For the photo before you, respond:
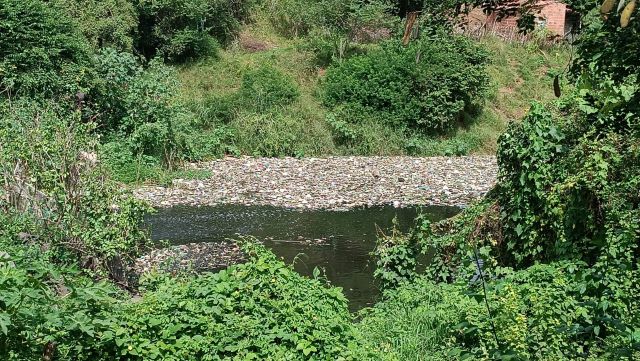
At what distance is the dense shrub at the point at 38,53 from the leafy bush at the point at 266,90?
234 inches

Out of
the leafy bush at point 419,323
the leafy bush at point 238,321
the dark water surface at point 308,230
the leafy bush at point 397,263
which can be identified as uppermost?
the leafy bush at point 238,321

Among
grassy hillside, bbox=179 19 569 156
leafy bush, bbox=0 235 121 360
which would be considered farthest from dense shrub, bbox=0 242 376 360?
grassy hillside, bbox=179 19 569 156

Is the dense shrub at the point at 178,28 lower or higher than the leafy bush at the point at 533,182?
lower

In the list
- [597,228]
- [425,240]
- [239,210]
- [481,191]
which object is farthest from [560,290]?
[481,191]

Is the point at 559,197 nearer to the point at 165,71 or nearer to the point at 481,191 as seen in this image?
the point at 481,191

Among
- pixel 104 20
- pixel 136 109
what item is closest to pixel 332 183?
pixel 136 109

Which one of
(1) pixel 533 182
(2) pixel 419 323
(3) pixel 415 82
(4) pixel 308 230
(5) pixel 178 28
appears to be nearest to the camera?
(2) pixel 419 323

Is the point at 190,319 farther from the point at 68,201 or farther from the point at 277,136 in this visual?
the point at 277,136

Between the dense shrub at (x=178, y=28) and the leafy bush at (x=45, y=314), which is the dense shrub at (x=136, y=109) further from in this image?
the leafy bush at (x=45, y=314)

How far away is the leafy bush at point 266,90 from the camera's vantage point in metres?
20.8

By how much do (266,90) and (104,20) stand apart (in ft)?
18.5

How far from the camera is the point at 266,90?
2117 cm

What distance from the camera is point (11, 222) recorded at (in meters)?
6.12

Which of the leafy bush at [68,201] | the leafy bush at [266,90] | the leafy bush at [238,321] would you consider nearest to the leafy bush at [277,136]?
the leafy bush at [266,90]
